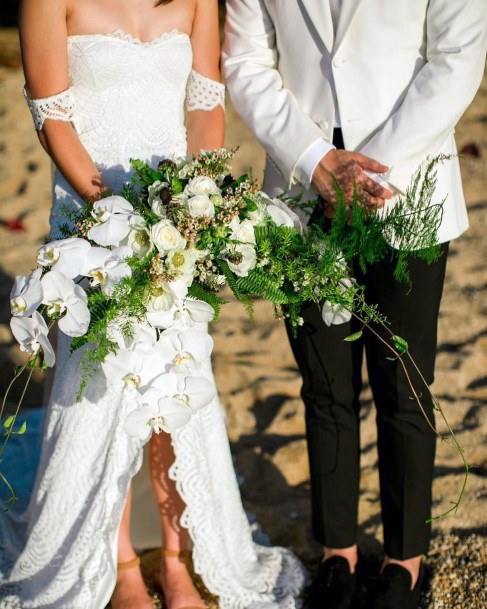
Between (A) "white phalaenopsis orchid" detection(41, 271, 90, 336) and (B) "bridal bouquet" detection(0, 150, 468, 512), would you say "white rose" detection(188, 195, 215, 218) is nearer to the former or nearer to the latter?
(B) "bridal bouquet" detection(0, 150, 468, 512)

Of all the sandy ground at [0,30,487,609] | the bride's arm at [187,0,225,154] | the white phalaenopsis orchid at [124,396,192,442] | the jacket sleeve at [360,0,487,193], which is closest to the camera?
the white phalaenopsis orchid at [124,396,192,442]

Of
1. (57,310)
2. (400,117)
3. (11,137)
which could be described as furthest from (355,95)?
(11,137)

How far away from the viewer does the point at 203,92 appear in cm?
253

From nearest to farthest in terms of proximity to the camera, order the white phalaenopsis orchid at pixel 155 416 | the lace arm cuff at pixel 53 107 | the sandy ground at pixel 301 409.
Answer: the white phalaenopsis orchid at pixel 155 416
the lace arm cuff at pixel 53 107
the sandy ground at pixel 301 409

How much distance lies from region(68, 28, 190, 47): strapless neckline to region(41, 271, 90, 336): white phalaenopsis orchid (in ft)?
2.95

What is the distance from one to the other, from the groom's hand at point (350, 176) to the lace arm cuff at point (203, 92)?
47 centimetres

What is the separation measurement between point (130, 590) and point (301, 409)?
1.50m

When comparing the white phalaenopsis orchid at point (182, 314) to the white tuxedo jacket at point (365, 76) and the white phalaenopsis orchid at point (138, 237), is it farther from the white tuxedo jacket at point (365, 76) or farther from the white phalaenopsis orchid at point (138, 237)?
the white tuxedo jacket at point (365, 76)

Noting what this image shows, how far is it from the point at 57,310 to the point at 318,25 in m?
1.16

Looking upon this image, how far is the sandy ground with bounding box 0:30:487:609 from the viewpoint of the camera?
2.99 meters

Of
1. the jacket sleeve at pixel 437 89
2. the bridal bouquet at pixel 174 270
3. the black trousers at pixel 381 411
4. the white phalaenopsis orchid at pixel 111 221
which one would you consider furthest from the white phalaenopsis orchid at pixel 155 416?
the jacket sleeve at pixel 437 89

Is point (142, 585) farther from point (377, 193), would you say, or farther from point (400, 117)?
point (400, 117)

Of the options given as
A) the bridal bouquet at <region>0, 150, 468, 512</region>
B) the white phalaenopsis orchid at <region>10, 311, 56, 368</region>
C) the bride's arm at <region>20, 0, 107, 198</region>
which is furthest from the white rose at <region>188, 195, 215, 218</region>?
the bride's arm at <region>20, 0, 107, 198</region>

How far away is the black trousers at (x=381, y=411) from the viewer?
2.38 metres
